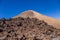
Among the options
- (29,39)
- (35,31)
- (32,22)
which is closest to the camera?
(29,39)

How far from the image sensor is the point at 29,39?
13.3m

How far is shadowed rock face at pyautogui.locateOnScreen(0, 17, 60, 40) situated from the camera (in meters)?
13.2

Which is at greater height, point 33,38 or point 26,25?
point 26,25

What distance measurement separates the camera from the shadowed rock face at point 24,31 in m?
13.2

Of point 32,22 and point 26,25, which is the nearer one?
point 26,25

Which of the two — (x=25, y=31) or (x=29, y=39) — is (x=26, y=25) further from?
(x=29, y=39)

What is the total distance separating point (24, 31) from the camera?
1406cm

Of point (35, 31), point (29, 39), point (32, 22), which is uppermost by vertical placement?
point (32, 22)

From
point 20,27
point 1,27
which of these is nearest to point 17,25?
point 20,27

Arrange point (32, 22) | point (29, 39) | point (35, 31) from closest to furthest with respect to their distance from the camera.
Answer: point (29, 39)
point (35, 31)
point (32, 22)

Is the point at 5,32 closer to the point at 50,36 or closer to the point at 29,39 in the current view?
the point at 29,39

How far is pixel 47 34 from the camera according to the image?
14.8 metres

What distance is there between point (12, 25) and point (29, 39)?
2048 mm

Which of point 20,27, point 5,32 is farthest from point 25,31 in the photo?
point 5,32
